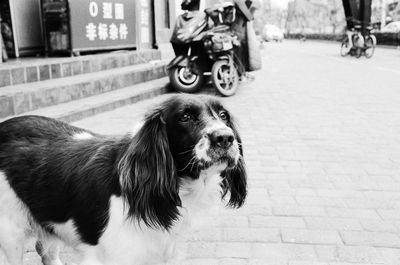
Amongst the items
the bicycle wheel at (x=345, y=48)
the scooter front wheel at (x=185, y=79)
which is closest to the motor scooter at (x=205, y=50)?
the scooter front wheel at (x=185, y=79)

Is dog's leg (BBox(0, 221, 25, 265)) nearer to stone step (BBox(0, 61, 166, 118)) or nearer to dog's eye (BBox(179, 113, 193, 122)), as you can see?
dog's eye (BBox(179, 113, 193, 122))

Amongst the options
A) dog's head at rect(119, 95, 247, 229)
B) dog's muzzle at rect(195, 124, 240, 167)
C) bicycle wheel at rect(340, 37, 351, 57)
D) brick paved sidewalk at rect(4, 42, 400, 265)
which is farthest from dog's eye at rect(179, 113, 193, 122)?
bicycle wheel at rect(340, 37, 351, 57)

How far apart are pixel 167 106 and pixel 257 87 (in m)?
8.68

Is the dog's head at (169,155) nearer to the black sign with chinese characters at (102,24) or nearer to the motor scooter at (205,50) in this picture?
the motor scooter at (205,50)

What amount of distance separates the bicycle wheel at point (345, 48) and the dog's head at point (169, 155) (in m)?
19.2

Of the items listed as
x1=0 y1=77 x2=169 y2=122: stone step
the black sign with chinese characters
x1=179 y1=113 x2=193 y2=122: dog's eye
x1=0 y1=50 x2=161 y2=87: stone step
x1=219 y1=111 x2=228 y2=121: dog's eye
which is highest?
the black sign with chinese characters

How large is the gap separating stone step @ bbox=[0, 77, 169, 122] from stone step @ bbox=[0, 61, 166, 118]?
0.09 metres

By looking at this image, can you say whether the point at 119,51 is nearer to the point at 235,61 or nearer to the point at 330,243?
the point at 235,61

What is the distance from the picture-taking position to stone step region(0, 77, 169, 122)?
6.16m

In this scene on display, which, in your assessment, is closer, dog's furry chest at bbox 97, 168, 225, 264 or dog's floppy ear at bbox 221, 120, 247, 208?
dog's furry chest at bbox 97, 168, 225, 264

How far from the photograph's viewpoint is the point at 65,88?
22.4 feet

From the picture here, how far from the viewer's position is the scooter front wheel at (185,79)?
8945 mm

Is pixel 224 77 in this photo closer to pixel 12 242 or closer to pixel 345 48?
pixel 12 242

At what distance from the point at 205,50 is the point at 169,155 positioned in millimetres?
7128
